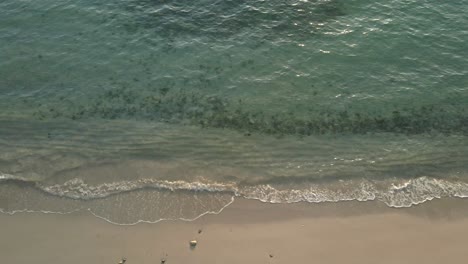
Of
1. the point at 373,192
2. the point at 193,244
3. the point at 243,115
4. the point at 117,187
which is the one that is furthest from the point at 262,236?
the point at 243,115

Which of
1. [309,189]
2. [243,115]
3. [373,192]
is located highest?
[243,115]

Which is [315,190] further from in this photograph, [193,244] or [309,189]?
[193,244]

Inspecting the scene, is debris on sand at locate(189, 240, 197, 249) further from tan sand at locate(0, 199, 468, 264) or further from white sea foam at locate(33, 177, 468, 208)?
white sea foam at locate(33, 177, 468, 208)

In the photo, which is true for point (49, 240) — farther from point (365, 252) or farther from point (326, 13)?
point (326, 13)

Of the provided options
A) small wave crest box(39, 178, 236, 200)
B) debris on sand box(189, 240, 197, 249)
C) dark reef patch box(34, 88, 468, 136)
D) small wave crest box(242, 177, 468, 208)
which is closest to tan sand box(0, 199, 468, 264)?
debris on sand box(189, 240, 197, 249)

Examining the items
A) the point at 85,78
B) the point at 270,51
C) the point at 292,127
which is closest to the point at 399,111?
the point at 292,127

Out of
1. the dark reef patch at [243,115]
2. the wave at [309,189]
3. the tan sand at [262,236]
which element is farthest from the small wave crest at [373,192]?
the dark reef patch at [243,115]

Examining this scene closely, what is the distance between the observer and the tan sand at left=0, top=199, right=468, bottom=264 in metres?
19.3

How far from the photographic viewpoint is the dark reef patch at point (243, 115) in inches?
1010

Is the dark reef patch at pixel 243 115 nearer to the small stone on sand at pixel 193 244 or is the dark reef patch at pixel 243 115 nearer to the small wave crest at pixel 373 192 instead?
the small wave crest at pixel 373 192

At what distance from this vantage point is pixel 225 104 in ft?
89.5

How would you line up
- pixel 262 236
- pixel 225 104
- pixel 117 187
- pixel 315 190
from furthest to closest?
pixel 225 104 → pixel 117 187 → pixel 315 190 → pixel 262 236

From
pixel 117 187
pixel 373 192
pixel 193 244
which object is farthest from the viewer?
pixel 117 187

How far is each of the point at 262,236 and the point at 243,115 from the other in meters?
8.75
